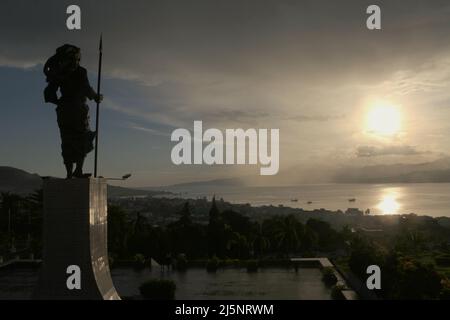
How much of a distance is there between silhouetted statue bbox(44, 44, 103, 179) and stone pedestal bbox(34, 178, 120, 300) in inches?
21.9

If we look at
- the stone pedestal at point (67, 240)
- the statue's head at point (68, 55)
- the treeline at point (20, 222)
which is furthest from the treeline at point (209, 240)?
the statue's head at point (68, 55)

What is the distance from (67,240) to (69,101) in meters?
2.78

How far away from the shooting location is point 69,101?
1035 centimetres

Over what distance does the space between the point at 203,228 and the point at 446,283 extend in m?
18.6

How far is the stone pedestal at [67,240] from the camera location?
9.66m

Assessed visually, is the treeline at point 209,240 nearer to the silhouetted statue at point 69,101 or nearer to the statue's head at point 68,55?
the silhouetted statue at point 69,101

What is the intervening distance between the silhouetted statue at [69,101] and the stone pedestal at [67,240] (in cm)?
56

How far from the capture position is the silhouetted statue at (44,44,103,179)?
1022 cm

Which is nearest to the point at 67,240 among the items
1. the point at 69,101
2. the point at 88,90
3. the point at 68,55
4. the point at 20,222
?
the point at 69,101
